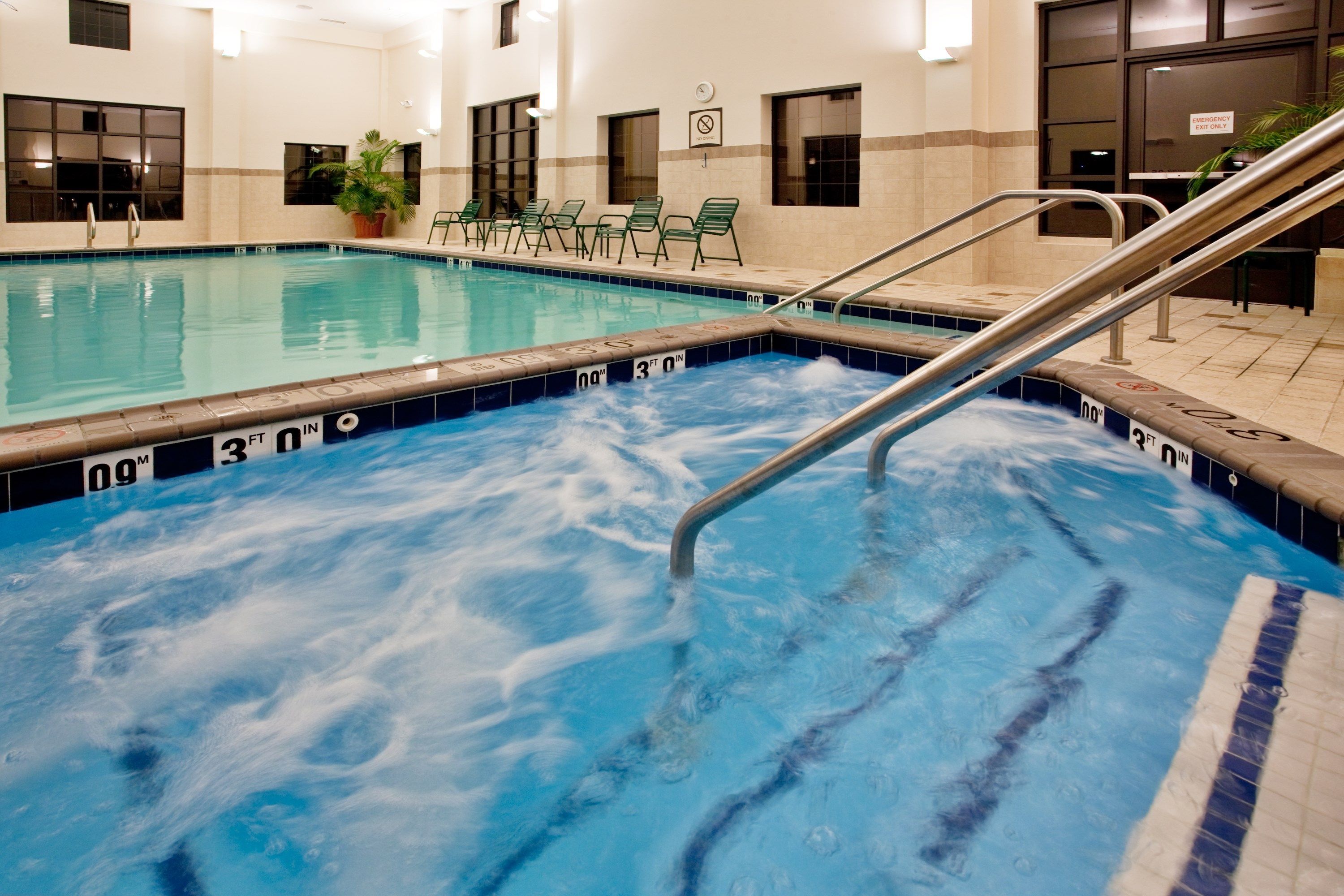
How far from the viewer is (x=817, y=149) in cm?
951

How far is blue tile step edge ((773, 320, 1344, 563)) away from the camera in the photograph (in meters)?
2.29

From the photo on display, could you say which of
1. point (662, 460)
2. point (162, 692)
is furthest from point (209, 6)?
point (162, 692)

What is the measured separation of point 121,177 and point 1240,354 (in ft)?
49.9

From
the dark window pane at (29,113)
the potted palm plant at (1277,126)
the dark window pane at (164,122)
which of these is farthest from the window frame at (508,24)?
the potted palm plant at (1277,126)

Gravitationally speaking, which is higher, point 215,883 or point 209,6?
point 209,6

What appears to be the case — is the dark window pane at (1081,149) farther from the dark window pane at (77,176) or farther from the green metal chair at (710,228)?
the dark window pane at (77,176)

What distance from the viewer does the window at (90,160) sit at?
12844 millimetres

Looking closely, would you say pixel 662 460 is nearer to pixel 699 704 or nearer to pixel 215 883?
pixel 699 704

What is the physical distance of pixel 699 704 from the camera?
6.27 feet

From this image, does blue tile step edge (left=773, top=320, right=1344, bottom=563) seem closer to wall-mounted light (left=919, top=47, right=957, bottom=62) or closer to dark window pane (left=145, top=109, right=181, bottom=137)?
wall-mounted light (left=919, top=47, right=957, bottom=62)

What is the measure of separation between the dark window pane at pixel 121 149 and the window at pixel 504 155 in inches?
201

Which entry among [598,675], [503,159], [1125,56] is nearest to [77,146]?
[503,159]

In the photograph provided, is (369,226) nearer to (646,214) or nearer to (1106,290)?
(646,214)

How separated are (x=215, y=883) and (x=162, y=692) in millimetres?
652
